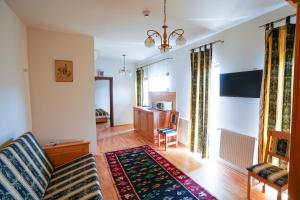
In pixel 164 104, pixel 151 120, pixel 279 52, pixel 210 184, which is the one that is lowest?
pixel 210 184

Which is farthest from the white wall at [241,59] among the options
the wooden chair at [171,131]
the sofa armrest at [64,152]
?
the sofa armrest at [64,152]

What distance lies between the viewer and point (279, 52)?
206cm

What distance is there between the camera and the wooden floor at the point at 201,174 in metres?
2.20

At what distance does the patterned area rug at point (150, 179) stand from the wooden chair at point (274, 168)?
64cm

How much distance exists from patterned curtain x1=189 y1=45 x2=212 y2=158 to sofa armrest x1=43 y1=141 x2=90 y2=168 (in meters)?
2.21

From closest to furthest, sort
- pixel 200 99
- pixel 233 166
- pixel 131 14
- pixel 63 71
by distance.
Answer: pixel 131 14 → pixel 233 166 → pixel 63 71 → pixel 200 99

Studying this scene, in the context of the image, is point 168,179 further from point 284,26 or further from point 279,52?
point 284,26

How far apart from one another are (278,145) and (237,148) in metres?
0.68

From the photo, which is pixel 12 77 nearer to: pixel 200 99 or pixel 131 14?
pixel 131 14

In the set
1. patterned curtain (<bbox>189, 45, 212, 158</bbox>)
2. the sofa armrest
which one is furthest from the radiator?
the sofa armrest

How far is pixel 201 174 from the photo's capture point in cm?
270

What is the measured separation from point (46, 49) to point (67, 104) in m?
1.05

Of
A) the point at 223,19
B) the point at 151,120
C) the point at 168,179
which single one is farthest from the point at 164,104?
the point at 223,19

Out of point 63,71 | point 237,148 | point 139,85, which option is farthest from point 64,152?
point 139,85
